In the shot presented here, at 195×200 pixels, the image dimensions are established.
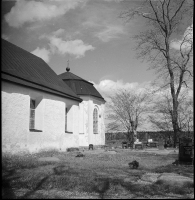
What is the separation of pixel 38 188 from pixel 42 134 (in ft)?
33.5

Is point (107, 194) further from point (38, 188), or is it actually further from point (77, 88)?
point (77, 88)

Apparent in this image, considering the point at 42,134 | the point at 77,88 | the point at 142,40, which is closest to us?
the point at 42,134

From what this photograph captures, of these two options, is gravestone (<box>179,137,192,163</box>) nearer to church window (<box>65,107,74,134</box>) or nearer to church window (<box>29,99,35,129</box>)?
church window (<box>29,99,35,129</box>)

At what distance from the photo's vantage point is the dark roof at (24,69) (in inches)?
500

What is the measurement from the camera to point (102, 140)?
25.4 meters

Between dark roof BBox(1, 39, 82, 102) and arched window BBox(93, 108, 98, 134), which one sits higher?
dark roof BBox(1, 39, 82, 102)

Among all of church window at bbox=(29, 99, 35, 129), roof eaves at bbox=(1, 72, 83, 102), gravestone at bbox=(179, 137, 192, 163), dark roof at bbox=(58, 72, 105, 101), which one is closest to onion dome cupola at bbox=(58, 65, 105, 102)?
dark roof at bbox=(58, 72, 105, 101)

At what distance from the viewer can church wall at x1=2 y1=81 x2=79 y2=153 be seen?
1197 centimetres

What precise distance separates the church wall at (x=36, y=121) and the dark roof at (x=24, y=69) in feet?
1.27

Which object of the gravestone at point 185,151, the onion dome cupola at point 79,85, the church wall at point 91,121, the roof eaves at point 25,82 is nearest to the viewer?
the gravestone at point 185,151

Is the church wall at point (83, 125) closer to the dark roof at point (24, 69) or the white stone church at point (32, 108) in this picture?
the white stone church at point (32, 108)

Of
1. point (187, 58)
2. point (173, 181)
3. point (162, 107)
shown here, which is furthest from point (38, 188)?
point (162, 107)

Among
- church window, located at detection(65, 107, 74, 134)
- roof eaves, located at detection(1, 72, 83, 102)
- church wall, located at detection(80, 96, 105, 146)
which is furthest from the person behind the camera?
church wall, located at detection(80, 96, 105, 146)

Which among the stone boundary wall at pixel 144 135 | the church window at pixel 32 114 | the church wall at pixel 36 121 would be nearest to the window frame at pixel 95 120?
the church wall at pixel 36 121
